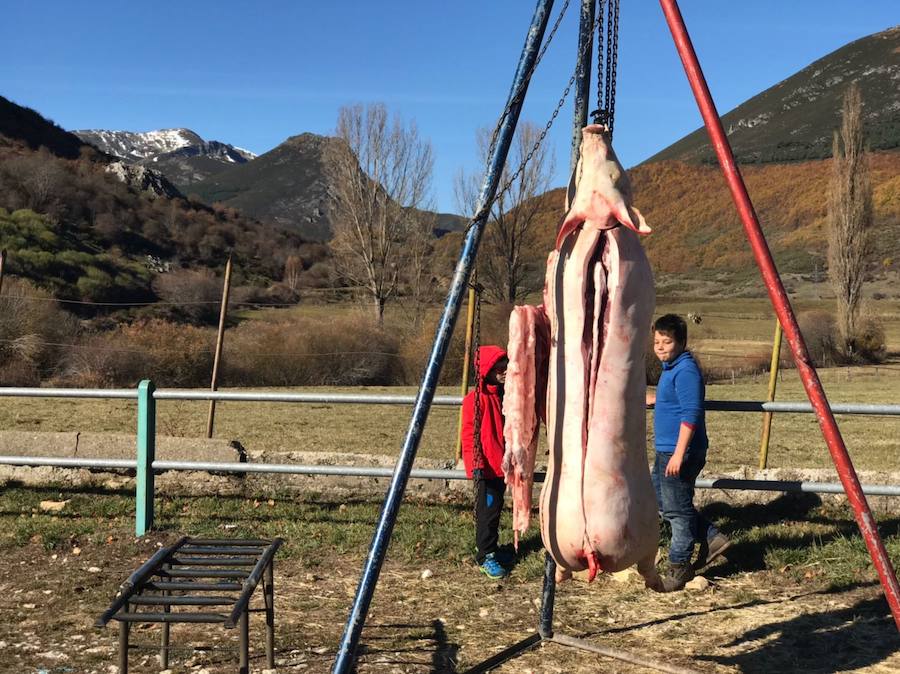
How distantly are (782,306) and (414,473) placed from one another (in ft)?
11.6

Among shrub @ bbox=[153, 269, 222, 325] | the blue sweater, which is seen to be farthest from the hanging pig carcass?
shrub @ bbox=[153, 269, 222, 325]

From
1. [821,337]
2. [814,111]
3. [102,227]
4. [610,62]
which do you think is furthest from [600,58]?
[814,111]

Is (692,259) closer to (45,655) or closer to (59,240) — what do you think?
(59,240)

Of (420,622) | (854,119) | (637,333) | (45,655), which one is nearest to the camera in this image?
(637,333)

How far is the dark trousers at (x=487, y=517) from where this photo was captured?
5.61m

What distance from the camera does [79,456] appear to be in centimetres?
757

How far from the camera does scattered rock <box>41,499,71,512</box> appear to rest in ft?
22.8

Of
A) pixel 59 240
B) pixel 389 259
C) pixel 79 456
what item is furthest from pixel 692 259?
pixel 79 456

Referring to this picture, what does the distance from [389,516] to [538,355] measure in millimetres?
1003

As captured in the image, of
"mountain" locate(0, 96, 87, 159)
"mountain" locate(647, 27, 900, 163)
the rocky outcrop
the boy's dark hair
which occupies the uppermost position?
"mountain" locate(647, 27, 900, 163)

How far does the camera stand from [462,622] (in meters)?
4.82

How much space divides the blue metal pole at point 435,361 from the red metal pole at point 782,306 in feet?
1.75

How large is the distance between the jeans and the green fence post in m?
3.66

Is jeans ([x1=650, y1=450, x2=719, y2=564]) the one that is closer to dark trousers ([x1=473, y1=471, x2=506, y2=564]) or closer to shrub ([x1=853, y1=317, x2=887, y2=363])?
dark trousers ([x1=473, y1=471, x2=506, y2=564])
